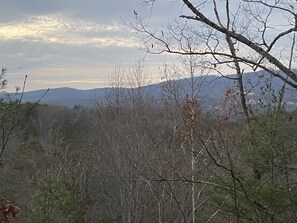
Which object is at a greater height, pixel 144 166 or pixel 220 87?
pixel 220 87

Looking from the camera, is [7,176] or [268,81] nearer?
[268,81]

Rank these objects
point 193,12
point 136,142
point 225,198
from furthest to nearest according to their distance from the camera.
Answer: point 136,142 < point 225,198 < point 193,12

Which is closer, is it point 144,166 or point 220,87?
point 220,87

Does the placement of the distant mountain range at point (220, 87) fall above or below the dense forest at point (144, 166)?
above

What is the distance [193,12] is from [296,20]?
4.32ft

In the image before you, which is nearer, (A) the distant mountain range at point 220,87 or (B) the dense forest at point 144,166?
(B) the dense forest at point 144,166

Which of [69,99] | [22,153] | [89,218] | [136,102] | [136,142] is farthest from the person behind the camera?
[69,99]

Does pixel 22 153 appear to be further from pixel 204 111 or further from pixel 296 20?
pixel 296 20

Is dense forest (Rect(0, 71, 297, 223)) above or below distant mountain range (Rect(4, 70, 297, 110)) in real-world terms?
below

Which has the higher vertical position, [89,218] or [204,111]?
[204,111]

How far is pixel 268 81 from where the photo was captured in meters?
7.79

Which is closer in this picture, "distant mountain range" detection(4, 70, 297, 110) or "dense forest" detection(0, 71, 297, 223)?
"dense forest" detection(0, 71, 297, 223)

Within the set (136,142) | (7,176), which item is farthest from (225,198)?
(7,176)

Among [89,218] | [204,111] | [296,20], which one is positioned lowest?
[89,218]
